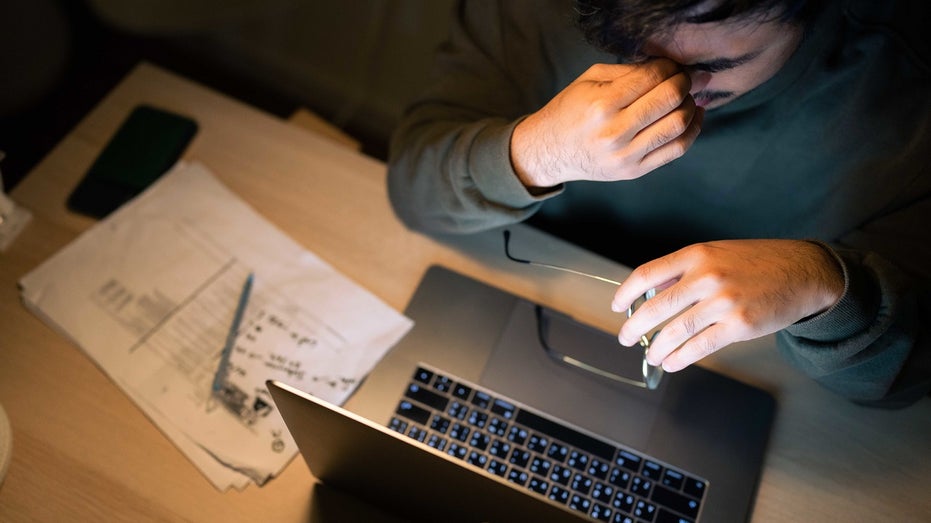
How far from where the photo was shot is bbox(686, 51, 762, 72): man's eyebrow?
0.68 meters

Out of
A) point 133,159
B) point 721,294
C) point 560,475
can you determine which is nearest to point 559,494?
point 560,475

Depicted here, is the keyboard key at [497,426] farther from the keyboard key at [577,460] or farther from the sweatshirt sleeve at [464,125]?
the sweatshirt sleeve at [464,125]

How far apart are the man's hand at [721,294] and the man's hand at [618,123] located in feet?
0.33

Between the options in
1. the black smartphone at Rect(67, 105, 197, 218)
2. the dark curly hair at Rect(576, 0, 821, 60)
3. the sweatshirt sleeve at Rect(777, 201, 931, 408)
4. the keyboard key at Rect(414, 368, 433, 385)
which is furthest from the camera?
the black smartphone at Rect(67, 105, 197, 218)

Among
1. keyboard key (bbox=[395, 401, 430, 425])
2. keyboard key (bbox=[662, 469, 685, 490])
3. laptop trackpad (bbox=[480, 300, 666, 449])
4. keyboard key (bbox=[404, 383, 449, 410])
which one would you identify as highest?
laptop trackpad (bbox=[480, 300, 666, 449])

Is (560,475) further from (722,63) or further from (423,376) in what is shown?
(722,63)

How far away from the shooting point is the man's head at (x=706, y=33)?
2.00ft

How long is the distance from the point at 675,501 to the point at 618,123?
1.27 ft

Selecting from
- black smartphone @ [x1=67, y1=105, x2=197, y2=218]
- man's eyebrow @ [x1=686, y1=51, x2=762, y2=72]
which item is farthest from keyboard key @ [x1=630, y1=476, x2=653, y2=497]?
black smartphone @ [x1=67, y1=105, x2=197, y2=218]

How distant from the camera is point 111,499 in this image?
75 cm

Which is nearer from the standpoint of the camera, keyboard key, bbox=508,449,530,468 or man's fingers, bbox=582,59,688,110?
man's fingers, bbox=582,59,688,110

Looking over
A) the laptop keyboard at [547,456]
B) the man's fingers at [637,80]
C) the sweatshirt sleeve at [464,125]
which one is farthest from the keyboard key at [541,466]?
the man's fingers at [637,80]

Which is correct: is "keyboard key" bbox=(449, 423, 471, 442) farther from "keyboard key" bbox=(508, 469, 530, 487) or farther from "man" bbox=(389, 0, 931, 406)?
"man" bbox=(389, 0, 931, 406)

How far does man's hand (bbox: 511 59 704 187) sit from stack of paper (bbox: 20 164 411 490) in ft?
0.90
